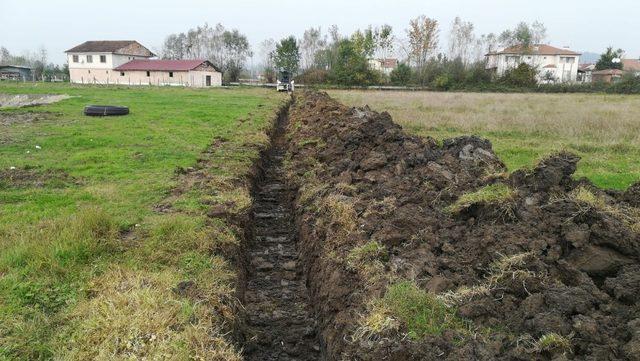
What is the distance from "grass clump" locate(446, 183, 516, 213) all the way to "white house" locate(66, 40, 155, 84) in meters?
66.6

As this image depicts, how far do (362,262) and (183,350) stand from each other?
2.38 metres

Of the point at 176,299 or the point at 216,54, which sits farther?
the point at 216,54

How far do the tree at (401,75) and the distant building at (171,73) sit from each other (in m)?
23.4

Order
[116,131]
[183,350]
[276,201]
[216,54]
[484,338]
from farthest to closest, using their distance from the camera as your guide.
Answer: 1. [216,54]
2. [116,131]
3. [276,201]
4. [183,350]
5. [484,338]

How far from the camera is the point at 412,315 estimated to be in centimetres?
423

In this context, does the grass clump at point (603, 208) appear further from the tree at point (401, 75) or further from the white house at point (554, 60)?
the white house at point (554, 60)

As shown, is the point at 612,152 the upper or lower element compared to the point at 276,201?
upper

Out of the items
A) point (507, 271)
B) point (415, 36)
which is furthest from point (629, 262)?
point (415, 36)

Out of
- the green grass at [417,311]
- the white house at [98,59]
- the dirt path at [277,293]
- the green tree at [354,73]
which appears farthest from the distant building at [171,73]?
the green grass at [417,311]

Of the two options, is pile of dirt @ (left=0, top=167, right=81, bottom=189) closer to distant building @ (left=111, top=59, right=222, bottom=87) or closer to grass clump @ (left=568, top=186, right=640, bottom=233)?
grass clump @ (left=568, top=186, right=640, bottom=233)

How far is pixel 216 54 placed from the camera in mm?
93688

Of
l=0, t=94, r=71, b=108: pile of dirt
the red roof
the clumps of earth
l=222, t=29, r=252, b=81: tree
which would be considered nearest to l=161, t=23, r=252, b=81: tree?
l=222, t=29, r=252, b=81: tree

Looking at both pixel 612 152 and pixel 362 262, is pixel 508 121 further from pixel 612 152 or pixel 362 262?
pixel 362 262

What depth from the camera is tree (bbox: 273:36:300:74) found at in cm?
7000
